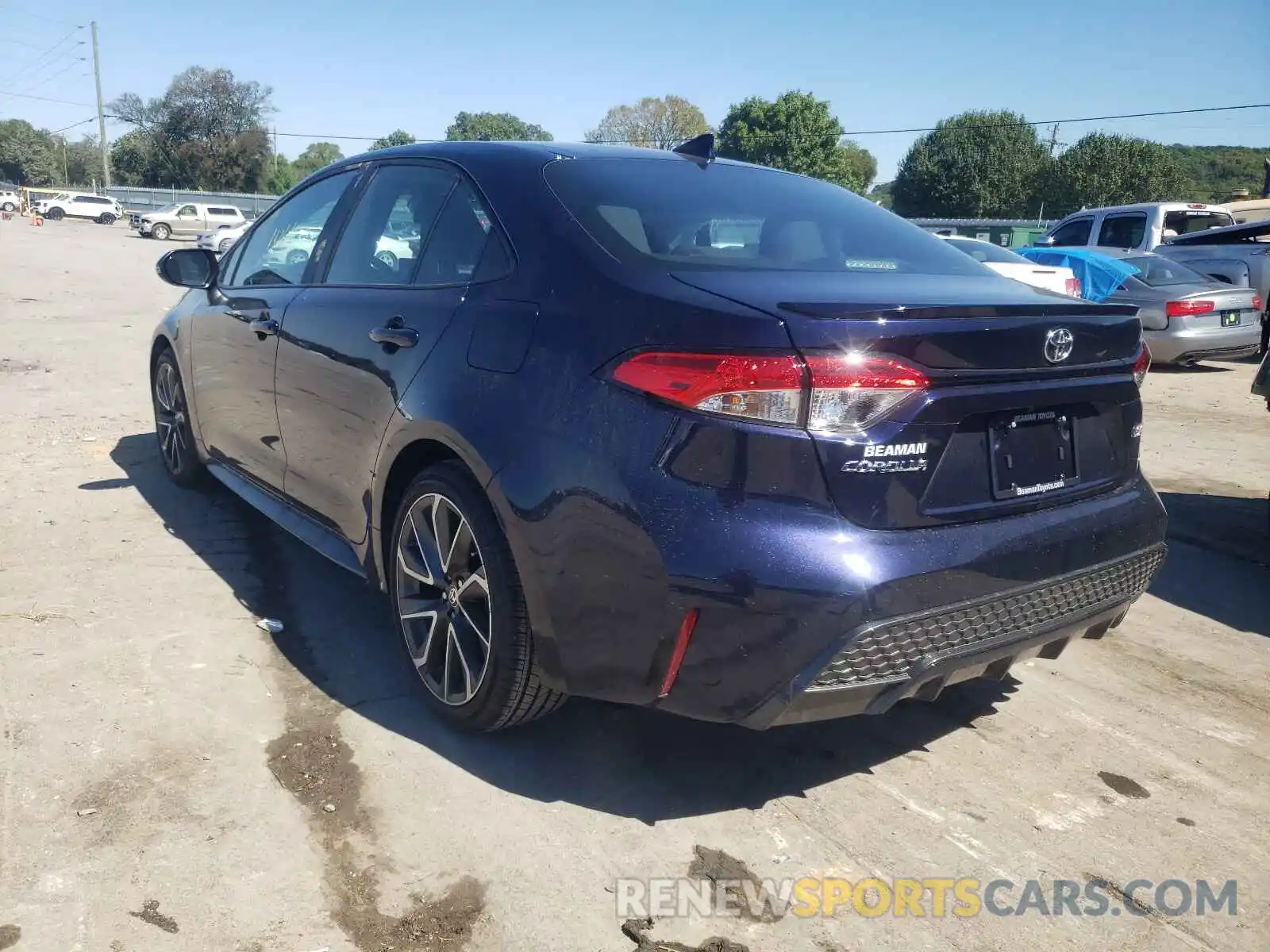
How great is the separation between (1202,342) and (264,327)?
10847 millimetres

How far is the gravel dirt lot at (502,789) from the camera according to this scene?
7.94 feet

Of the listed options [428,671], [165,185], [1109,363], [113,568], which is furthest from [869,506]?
[165,185]

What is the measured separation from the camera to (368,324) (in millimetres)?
3447

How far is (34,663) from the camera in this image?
11.8 feet

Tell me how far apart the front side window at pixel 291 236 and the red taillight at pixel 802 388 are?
2168 millimetres

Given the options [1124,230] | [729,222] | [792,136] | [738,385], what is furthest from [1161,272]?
[792,136]

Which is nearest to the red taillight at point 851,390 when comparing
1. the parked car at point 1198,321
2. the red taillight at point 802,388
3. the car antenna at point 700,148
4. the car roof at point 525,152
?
the red taillight at point 802,388

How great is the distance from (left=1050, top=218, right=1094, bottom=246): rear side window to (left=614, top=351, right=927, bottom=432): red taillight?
1602 cm

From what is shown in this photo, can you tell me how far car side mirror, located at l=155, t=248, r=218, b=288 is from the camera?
192 inches

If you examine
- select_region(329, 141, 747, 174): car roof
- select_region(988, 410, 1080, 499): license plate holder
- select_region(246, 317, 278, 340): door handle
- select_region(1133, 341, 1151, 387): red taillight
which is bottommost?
select_region(988, 410, 1080, 499): license plate holder

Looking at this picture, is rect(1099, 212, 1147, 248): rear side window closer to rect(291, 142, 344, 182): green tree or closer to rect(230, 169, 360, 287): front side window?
rect(230, 169, 360, 287): front side window

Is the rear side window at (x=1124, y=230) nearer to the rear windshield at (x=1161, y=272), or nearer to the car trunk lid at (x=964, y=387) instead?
the rear windshield at (x=1161, y=272)

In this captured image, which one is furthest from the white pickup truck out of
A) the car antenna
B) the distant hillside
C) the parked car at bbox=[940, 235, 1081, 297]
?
the distant hillside

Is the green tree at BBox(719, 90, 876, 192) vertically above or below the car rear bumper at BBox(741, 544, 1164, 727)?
above
